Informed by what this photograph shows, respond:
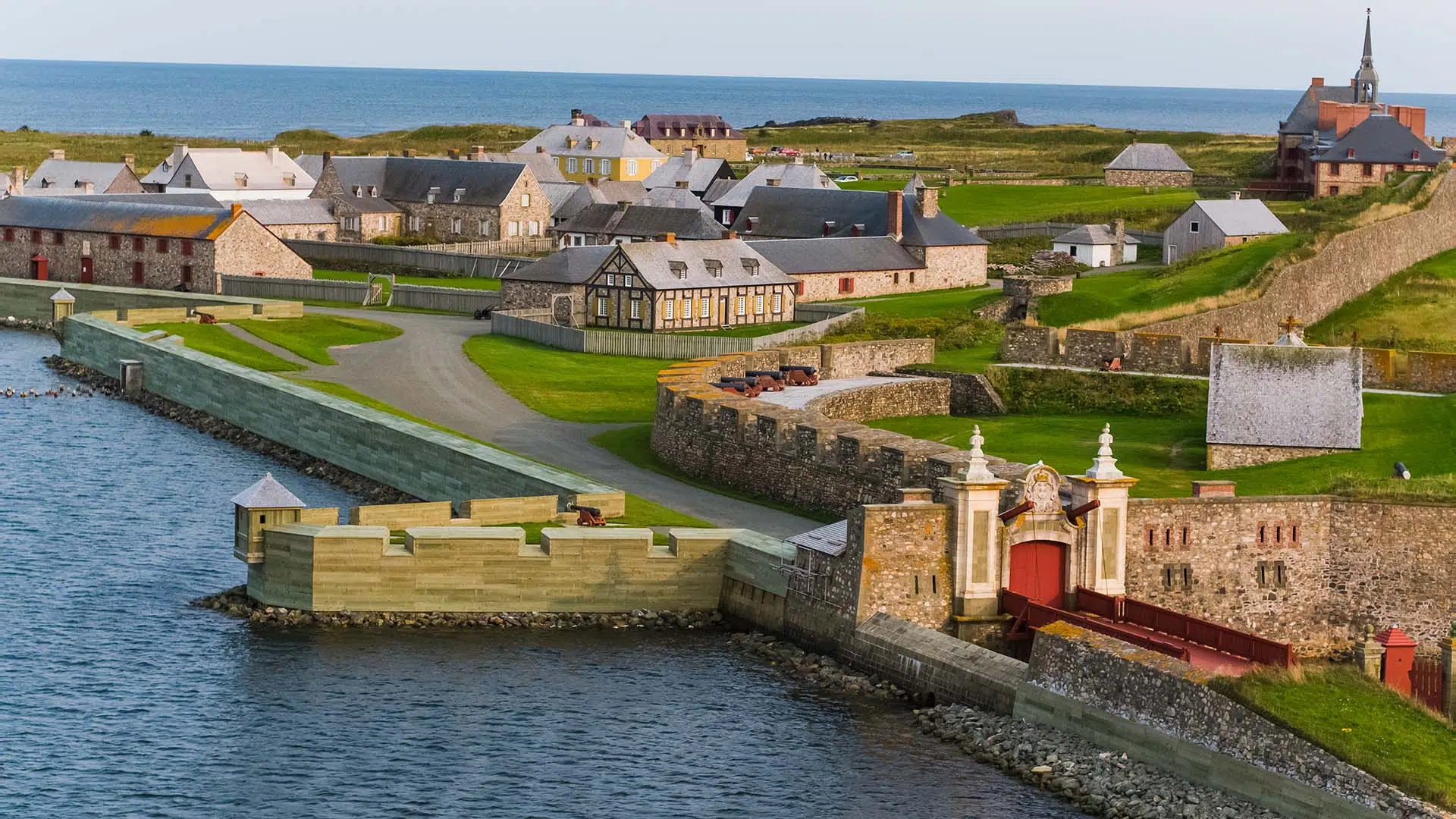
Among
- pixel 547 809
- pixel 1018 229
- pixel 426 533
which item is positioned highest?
pixel 1018 229

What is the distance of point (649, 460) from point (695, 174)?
7659 cm

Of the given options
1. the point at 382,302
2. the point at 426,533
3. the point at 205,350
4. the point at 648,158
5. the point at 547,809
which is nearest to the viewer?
the point at 547,809

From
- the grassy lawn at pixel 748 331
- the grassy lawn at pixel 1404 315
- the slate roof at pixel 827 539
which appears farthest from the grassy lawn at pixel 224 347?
the grassy lawn at pixel 1404 315

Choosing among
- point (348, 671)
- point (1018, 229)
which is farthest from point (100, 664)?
point (1018, 229)

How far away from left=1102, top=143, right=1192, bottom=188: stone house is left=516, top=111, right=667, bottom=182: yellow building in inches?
1275

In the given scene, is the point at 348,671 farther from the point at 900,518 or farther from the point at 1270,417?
the point at 1270,417

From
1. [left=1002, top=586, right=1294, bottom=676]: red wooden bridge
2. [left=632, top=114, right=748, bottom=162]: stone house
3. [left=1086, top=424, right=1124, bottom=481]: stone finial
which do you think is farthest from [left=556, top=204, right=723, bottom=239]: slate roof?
[left=632, top=114, right=748, bottom=162]: stone house

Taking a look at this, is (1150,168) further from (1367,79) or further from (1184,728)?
(1184,728)

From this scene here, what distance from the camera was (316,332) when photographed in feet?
271

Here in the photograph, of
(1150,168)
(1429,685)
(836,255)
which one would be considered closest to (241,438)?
(836,255)

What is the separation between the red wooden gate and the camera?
114ft

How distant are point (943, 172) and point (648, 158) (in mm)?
22208

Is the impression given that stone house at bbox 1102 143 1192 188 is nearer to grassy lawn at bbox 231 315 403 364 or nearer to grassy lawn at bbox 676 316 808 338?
grassy lawn at bbox 676 316 808 338

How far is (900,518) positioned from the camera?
40438mm
